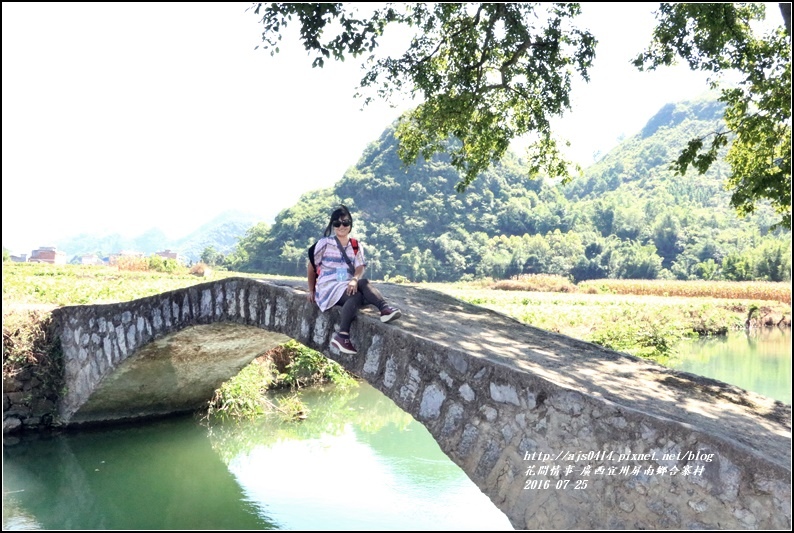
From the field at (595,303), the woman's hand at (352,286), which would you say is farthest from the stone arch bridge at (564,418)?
the field at (595,303)

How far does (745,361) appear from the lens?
1602 centimetres

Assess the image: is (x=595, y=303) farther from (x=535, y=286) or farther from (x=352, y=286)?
(x=352, y=286)

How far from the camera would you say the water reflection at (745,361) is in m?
13.0

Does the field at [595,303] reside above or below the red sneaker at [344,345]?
below

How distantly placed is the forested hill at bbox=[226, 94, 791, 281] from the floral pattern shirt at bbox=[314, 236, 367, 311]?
46959 mm

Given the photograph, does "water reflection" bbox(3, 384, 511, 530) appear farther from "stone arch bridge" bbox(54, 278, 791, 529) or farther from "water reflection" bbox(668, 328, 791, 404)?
"water reflection" bbox(668, 328, 791, 404)

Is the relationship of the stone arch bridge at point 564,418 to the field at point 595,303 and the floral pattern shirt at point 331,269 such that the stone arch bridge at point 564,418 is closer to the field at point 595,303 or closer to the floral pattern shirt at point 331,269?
the floral pattern shirt at point 331,269

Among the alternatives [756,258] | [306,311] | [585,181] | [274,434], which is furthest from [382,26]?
[585,181]

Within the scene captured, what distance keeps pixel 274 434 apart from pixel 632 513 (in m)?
7.17

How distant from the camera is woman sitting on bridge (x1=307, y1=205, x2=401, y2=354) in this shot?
216 inches

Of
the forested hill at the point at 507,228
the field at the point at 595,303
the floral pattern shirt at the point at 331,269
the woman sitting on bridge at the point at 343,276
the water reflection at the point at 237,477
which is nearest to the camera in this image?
the woman sitting on bridge at the point at 343,276

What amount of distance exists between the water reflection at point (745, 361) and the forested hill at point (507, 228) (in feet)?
93.8

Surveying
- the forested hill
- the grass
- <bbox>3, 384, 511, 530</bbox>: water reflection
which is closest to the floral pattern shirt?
<bbox>3, 384, 511, 530</bbox>: water reflection

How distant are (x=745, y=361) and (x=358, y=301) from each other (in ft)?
A: 44.9
